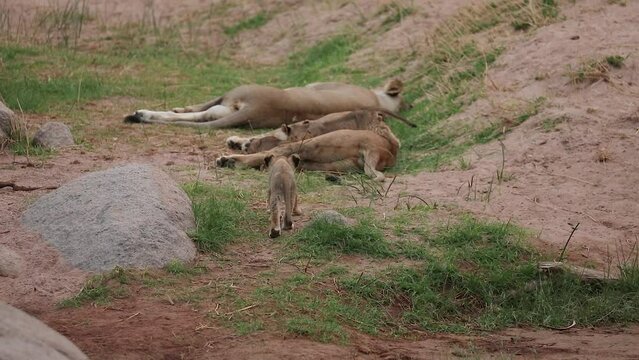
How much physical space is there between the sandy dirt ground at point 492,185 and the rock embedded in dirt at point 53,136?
200 millimetres

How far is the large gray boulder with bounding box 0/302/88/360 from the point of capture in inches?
178

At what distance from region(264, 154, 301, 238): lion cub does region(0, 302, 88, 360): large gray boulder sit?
8.62ft

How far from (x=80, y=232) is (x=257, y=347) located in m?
1.66

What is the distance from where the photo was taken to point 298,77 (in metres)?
14.2

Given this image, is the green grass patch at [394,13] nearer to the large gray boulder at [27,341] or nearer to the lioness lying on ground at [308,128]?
the lioness lying on ground at [308,128]

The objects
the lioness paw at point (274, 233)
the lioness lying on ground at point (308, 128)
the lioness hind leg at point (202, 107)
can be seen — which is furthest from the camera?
the lioness hind leg at point (202, 107)

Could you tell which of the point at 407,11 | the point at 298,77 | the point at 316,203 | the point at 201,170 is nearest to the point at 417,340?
the point at 316,203

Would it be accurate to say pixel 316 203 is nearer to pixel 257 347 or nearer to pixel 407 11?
pixel 257 347

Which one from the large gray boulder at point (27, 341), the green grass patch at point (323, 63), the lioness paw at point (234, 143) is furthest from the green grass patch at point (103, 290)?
the green grass patch at point (323, 63)

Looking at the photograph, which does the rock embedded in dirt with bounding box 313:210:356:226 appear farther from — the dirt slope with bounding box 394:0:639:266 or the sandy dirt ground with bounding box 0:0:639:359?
the dirt slope with bounding box 394:0:639:266

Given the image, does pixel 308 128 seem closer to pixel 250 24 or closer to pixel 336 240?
pixel 336 240

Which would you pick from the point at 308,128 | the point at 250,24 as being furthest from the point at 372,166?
the point at 250,24

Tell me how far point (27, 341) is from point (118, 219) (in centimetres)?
230

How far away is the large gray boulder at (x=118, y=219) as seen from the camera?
6711 mm
